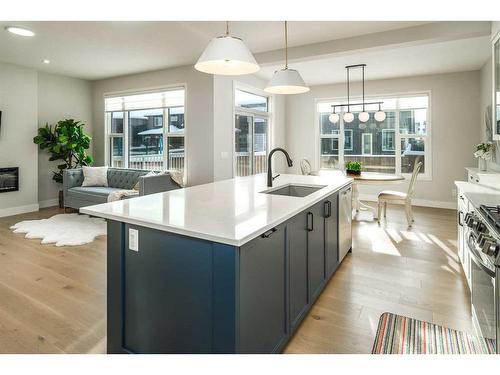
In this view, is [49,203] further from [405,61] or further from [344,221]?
[405,61]

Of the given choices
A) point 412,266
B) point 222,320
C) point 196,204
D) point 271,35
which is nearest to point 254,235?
point 222,320

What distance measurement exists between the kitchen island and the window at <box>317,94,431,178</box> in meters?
5.71

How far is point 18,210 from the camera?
19.3ft

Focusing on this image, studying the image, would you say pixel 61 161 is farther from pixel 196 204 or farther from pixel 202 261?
pixel 202 261

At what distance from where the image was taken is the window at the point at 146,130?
20.3 ft

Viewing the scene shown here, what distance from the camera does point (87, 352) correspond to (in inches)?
74.6

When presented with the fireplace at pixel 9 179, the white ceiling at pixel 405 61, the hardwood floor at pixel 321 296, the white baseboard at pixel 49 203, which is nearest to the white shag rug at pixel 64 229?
the hardwood floor at pixel 321 296

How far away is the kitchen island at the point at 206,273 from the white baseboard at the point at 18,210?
5099 millimetres

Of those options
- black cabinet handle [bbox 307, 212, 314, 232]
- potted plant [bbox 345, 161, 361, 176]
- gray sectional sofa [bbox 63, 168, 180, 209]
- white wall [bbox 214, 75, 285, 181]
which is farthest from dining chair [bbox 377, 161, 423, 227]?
gray sectional sofa [bbox 63, 168, 180, 209]

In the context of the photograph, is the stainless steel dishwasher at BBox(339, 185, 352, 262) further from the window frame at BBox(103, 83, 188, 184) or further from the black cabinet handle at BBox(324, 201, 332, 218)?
the window frame at BBox(103, 83, 188, 184)

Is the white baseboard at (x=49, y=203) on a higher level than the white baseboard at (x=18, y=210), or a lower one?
higher

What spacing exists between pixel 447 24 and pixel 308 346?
4.00 metres

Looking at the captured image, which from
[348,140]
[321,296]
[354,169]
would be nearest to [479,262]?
[321,296]

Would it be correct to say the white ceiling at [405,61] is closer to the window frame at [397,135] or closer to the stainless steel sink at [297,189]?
the window frame at [397,135]
